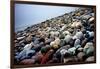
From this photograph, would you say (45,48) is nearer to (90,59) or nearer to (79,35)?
(79,35)

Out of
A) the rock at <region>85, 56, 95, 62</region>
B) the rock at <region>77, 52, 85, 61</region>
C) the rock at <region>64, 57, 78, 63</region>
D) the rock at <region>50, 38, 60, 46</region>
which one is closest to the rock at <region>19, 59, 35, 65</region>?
the rock at <region>50, 38, 60, 46</region>

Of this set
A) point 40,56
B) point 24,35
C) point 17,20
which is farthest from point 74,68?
point 17,20

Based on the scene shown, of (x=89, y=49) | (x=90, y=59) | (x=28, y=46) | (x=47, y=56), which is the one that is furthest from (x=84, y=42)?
(x=28, y=46)

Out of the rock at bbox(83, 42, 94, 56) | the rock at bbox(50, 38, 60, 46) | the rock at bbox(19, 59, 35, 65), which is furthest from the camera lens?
the rock at bbox(83, 42, 94, 56)

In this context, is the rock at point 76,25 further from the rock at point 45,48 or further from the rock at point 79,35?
the rock at point 45,48

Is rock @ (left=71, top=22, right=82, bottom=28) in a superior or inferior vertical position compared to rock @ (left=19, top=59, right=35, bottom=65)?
superior

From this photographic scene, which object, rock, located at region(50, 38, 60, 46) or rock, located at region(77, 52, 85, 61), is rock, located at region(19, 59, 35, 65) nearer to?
rock, located at region(50, 38, 60, 46)
